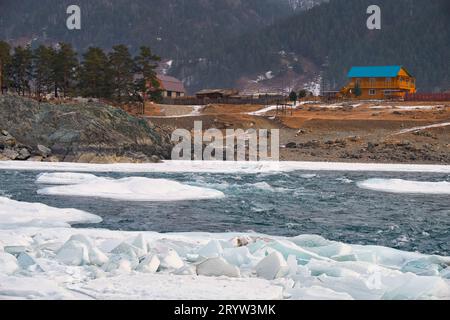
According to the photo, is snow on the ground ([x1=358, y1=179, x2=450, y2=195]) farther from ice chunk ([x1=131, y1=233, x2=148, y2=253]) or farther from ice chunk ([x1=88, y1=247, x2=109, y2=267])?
ice chunk ([x1=88, y1=247, x2=109, y2=267])

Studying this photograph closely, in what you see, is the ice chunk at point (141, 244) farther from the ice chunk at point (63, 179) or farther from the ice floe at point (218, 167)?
the ice floe at point (218, 167)

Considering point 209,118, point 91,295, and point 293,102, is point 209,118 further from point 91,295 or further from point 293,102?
point 91,295

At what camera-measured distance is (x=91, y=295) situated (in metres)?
10.6

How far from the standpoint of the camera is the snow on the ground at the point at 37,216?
18.5m

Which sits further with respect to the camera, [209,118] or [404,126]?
[209,118]

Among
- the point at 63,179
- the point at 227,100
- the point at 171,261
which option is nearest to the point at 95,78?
the point at 227,100

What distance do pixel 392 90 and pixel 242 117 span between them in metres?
48.3

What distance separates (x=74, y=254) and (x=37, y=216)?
7380 millimetres

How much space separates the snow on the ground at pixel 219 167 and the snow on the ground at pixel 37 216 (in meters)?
18.5

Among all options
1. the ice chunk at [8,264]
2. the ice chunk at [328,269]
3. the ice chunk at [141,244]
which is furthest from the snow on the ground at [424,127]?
the ice chunk at [8,264]

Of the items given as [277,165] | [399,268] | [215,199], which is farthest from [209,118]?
[399,268]

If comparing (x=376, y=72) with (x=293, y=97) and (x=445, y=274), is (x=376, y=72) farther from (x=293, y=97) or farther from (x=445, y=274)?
(x=445, y=274)

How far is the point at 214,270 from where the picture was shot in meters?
12.2

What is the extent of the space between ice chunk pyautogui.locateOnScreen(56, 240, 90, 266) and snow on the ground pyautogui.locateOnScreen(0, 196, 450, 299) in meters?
0.02
